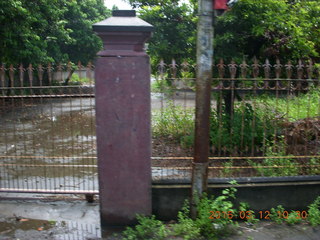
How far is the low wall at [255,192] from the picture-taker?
4160mm

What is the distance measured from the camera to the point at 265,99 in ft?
17.2

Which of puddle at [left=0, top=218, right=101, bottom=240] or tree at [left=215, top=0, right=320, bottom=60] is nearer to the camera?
puddle at [left=0, top=218, right=101, bottom=240]

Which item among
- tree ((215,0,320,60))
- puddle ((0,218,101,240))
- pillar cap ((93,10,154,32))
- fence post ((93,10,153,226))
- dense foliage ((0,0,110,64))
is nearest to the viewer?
pillar cap ((93,10,154,32))

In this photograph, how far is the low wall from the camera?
4160 mm

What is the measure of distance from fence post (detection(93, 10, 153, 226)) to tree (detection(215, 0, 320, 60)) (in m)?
2.65

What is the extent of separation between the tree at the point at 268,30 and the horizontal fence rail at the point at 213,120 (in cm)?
41

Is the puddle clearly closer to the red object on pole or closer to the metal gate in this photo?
the metal gate

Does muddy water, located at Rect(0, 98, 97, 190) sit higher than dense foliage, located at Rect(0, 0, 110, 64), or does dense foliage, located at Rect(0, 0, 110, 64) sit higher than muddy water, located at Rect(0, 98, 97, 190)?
dense foliage, located at Rect(0, 0, 110, 64)

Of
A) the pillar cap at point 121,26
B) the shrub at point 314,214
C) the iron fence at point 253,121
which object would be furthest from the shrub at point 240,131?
the pillar cap at point 121,26

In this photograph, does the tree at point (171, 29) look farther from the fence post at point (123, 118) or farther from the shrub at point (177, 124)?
the fence post at point (123, 118)

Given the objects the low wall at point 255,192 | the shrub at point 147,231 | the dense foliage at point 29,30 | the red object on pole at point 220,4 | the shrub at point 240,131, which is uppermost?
the dense foliage at point 29,30


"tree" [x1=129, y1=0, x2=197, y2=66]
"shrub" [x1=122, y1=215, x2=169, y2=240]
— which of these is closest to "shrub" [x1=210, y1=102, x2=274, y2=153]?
"tree" [x1=129, y1=0, x2=197, y2=66]
